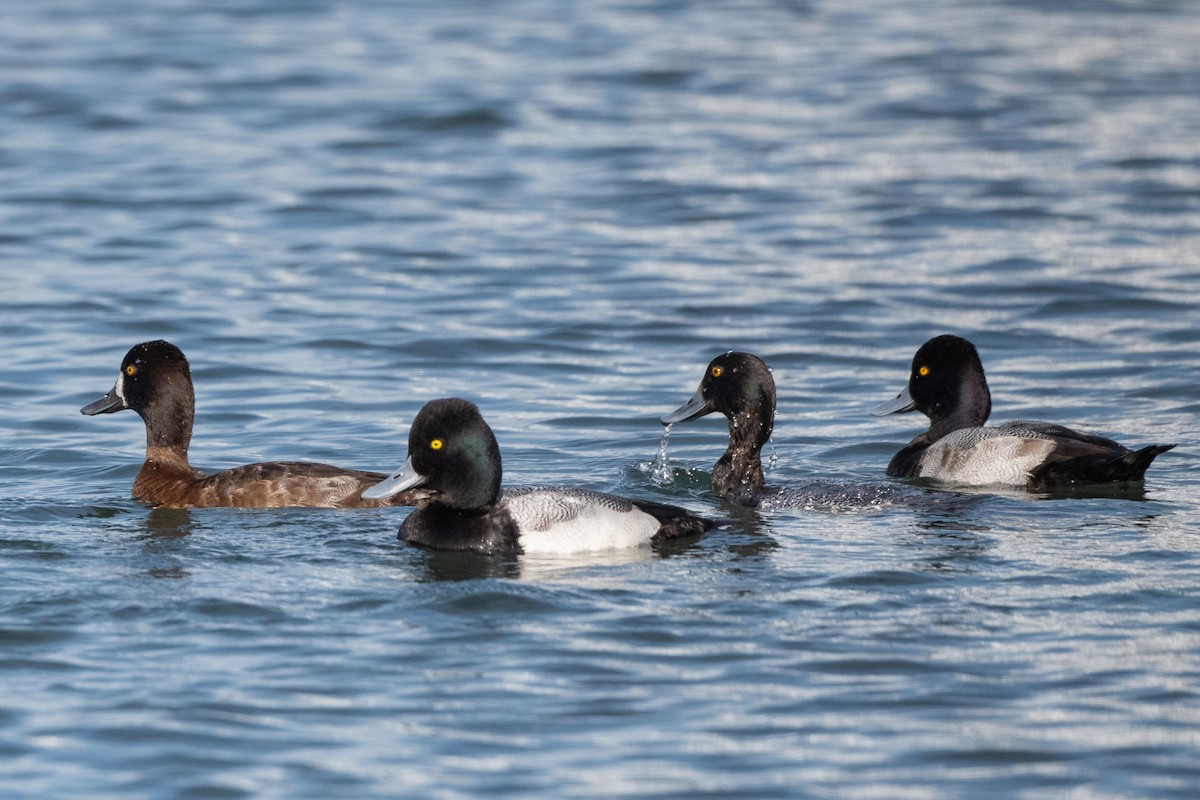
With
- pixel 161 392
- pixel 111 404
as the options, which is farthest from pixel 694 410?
pixel 111 404

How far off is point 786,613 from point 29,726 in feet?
10.7

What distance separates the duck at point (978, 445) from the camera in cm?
1084

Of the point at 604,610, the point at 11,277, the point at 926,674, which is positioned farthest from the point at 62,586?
the point at 11,277

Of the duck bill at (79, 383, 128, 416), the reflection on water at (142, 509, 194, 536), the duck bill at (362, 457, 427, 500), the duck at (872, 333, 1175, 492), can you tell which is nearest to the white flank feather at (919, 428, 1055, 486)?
the duck at (872, 333, 1175, 492)

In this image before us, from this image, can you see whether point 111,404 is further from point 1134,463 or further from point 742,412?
point 1134,463

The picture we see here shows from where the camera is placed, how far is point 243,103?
2534cm

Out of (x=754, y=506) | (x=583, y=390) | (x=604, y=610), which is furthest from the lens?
(x=583, y=390)

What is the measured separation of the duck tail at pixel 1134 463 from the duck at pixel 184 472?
407 centimetres

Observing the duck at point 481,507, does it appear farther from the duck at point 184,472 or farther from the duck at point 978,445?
the duck at point 978,445

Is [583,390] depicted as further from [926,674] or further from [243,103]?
[243,103]

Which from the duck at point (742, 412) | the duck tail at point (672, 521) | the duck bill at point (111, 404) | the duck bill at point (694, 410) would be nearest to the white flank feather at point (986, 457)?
the duck at point (742, 412)

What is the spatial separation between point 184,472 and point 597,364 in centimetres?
495

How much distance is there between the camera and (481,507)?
9.39 metres

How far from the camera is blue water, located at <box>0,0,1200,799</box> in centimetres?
692
